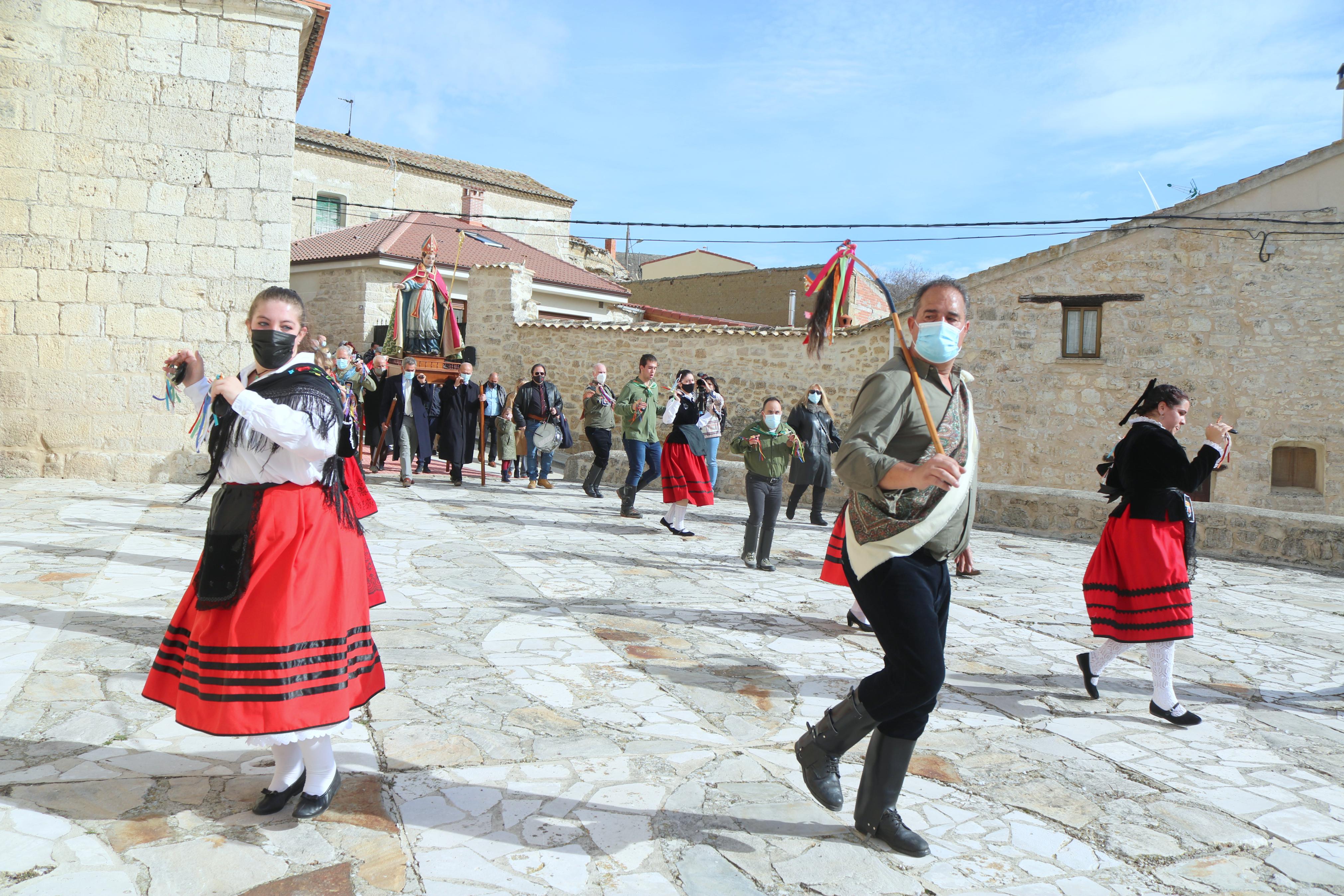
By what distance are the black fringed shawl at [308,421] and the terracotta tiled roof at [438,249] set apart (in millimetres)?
20453

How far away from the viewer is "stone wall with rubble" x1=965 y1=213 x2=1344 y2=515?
55.6ft

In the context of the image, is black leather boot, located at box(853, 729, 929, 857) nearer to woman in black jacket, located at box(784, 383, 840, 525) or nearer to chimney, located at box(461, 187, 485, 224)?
woman in black jacket, located at box(784, 383, 840, 525)

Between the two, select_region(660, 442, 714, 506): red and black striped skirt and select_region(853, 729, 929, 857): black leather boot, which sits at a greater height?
select_region(660, 442, 714, 506): red and black striped skirt

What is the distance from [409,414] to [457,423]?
713 millimetres

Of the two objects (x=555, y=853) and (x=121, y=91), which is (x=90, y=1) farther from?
(x=555, y=853)

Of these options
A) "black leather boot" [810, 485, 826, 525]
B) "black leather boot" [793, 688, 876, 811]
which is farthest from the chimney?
"black leather boot" [793, 688, 876, 811]

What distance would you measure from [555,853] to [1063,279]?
17.9 meters

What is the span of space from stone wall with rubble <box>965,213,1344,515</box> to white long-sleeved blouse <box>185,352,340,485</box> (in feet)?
54.8

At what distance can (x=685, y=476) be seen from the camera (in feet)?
29.6

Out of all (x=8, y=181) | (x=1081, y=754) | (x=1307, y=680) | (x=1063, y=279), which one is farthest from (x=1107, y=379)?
(x=8, y=181)

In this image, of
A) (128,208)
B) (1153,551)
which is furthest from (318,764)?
(128,208)

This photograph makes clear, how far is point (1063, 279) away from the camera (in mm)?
18141

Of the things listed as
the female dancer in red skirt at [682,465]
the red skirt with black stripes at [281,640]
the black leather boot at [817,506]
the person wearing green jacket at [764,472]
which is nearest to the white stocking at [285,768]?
the red skirt with black stripes at [281,640]

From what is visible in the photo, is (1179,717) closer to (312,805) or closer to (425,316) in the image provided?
(312,805)
